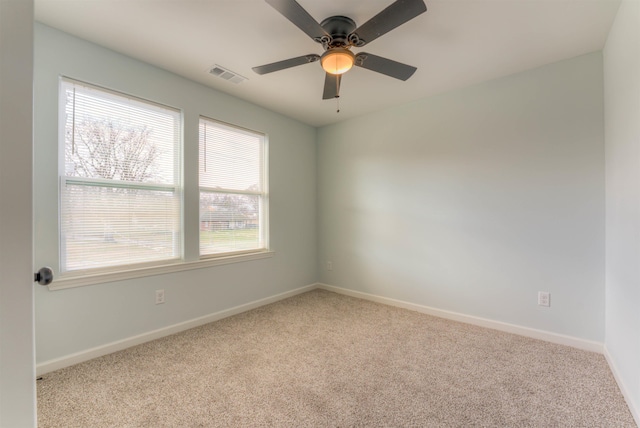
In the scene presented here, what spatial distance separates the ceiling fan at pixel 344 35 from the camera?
1454mm

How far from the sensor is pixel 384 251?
3.48m

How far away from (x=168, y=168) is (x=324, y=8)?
6.43 feet

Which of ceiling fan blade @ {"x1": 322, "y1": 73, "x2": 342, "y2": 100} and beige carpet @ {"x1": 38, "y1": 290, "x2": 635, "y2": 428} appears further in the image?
ceiling fan blade @ {"x1": 322, "y1": 73, "x2": 342, "y2": 100}

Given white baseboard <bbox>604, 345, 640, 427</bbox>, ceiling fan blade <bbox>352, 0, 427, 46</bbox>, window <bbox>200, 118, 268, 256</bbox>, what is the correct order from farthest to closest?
window <bbox>200, 118, 268, 256</bbox>, white baseboard <bbox>604, 345, 640, 427</bbox>, ceiling fan blade <bbox>352, 0, 427, 46</bbox>

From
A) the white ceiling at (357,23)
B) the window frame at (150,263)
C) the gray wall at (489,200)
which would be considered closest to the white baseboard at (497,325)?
the gray wall at (489,200)

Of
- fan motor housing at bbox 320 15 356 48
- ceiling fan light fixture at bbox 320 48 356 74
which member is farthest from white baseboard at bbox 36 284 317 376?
fan motor housing at bbox 320 15 356 48

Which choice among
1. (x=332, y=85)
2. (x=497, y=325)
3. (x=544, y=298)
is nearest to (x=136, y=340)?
(x=332, y=85)

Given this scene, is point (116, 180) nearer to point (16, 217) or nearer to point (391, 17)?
point (16, 217)

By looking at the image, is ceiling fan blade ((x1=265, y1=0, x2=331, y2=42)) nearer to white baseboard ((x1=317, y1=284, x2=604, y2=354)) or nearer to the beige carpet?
the beige carpet

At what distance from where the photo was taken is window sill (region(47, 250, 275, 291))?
200 centimetres

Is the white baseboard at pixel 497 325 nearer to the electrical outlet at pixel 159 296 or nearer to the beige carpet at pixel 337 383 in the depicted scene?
the beige carpet at pixel 337 383

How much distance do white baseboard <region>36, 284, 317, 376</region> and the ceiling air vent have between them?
246 centimetres

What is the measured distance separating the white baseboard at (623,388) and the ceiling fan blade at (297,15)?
2846 mm

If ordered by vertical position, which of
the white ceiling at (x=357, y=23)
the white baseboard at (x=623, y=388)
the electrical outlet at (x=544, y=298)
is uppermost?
the white ceiling at (x=357, y=23)
